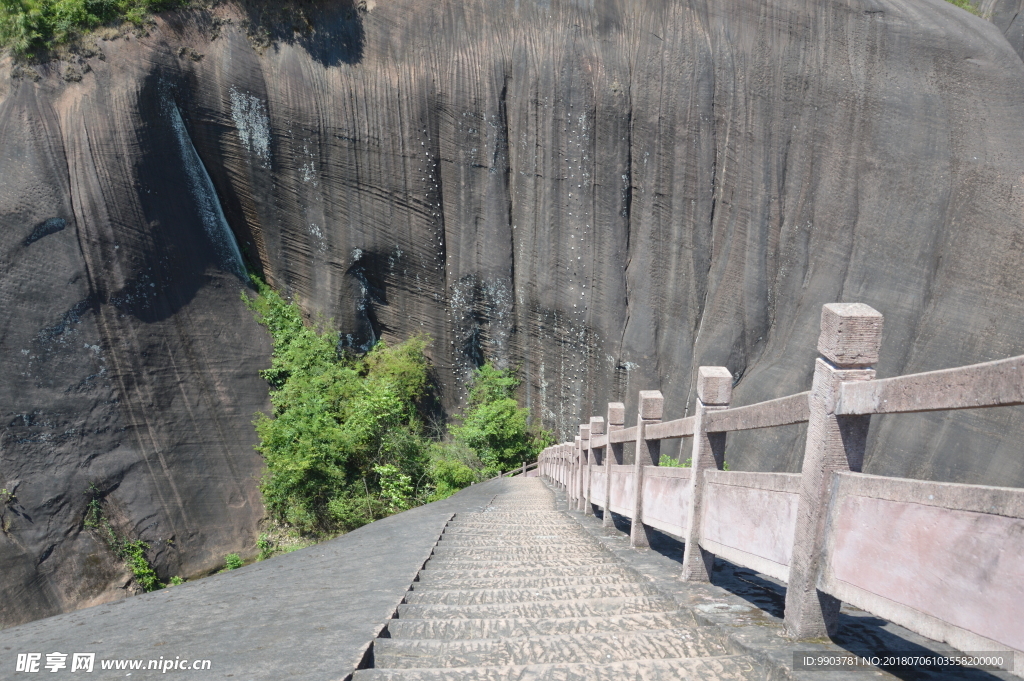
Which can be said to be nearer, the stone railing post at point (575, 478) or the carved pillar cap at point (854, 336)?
the carved pillar cap at point (854, 336)

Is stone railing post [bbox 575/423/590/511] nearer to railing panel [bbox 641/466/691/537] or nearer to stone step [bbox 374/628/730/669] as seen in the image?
railing panel [bbox 641/466/691/537]

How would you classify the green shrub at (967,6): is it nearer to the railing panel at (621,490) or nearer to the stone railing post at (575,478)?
the stone railing post at (575,478)

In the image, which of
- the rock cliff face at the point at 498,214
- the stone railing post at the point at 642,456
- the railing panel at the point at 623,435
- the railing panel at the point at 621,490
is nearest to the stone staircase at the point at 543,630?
the stone railing post at the point at 642,456

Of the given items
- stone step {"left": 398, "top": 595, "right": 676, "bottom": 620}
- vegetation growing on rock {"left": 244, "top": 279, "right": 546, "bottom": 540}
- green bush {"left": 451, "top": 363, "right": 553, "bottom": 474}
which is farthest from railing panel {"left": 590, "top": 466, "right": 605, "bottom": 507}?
green bush {"left": 451, "top": 363, "right": 553, "bottom": 474}

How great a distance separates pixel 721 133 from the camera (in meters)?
18.1

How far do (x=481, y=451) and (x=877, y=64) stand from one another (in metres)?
15.0

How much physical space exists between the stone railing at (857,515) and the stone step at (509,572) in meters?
0.57

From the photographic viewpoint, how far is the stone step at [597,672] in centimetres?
230

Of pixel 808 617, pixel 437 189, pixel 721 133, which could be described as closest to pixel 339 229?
pixel 437 189

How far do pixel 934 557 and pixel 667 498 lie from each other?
2576mm

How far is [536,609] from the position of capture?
3148mm

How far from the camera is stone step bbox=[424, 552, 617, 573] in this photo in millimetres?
4375

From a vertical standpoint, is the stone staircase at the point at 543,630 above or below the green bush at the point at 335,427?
above

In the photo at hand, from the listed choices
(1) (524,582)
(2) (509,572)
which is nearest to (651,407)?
(2) (509,572)
